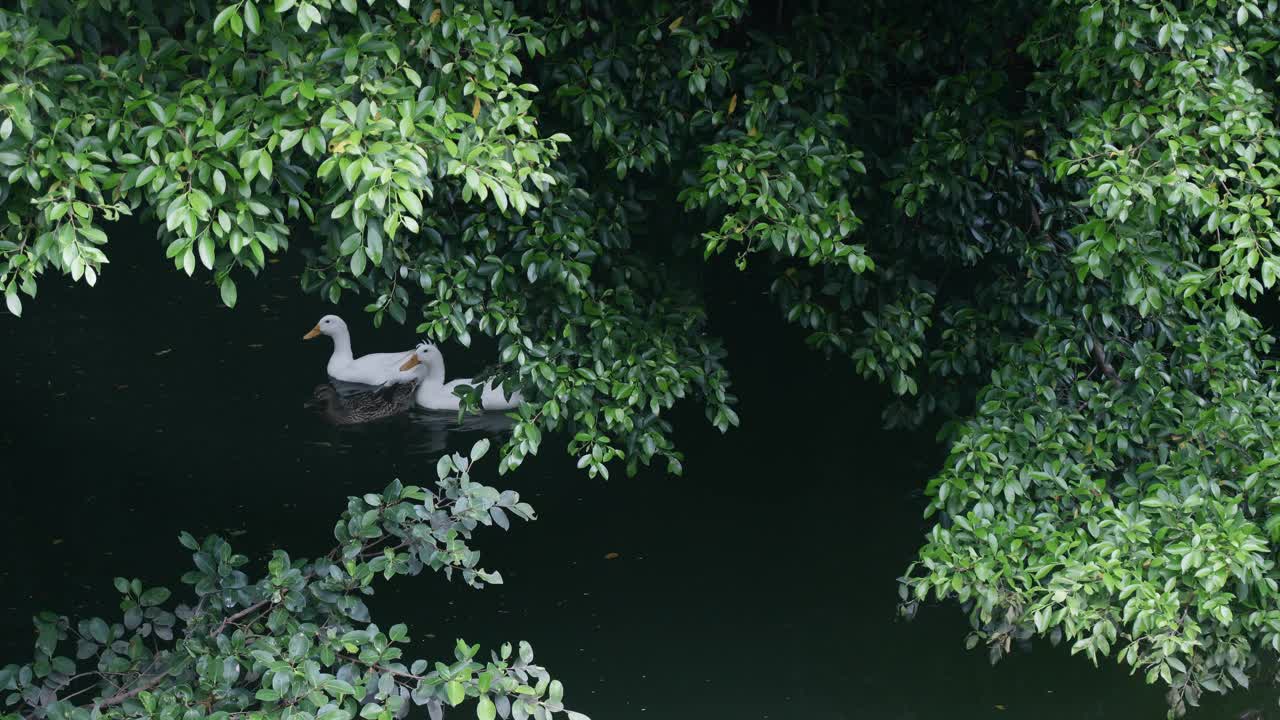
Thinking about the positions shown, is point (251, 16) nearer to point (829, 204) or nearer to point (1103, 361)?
point (829, 204)

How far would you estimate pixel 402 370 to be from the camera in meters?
9.13

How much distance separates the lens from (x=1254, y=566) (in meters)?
3.49

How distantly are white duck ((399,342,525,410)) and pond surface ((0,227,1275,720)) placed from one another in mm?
150

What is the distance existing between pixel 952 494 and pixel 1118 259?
34.8 inches

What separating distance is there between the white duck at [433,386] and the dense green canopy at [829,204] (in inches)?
150

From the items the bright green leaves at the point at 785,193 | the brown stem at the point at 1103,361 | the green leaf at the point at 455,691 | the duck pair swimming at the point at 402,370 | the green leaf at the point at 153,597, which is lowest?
the duck pair swimming at the point at 402,370

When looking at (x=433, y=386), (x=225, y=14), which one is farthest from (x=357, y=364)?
(x=225, y=14)

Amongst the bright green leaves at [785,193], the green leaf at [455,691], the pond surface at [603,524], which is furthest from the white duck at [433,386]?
the green leaf at [455,691]

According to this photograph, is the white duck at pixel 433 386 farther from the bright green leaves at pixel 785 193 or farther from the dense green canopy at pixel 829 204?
the bright green leaves at pixel 785 193

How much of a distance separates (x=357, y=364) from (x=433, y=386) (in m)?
0.73

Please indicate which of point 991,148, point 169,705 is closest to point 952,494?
point 991,148

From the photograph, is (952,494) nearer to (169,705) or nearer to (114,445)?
(169,705)

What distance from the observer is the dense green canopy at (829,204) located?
2.81m

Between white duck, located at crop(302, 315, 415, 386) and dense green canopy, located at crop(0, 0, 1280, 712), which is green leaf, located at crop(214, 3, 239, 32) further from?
white duck, located at crop(302, 315, 415, 386)
